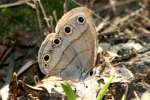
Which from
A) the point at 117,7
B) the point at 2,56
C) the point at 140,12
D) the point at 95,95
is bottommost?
the point at 95,95

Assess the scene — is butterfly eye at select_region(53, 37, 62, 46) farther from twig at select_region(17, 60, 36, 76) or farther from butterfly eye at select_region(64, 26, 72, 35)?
twig at select_region(17, 60, 36, 76)

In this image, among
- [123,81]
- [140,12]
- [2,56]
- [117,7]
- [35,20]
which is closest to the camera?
[123,81]

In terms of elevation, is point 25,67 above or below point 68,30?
above

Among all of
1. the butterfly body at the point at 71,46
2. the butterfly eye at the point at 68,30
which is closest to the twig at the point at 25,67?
the butterfly body at the point at 71,46

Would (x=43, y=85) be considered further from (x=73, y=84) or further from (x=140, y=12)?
(x=140, y=12)

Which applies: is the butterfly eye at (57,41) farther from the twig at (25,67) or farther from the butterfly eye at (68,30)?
the twig at (25,67)

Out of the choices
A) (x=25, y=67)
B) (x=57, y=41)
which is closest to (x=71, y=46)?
(x=57, y=41)

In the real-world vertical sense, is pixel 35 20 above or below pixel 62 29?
above

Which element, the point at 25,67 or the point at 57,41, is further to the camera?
the point at 25,67

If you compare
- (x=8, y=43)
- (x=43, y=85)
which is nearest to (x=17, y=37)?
(x=8, y=43)

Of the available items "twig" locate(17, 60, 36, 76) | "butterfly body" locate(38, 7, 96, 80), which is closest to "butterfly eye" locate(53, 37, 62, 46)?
"butterfly body" locate(38, 7, 96, 80)

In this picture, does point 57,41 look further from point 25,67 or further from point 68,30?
point 25,67
